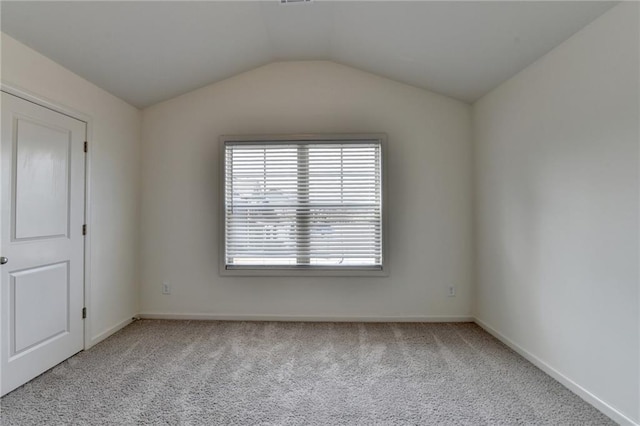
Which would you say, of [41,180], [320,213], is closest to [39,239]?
[41,180]

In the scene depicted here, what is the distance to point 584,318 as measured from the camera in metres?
1.95

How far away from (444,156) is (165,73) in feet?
10.4

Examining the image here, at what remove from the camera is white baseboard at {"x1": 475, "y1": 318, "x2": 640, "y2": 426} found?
172 centimetres

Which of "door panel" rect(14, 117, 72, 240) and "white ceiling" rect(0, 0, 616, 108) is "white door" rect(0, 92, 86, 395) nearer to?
"door panel" rect(14, 117, 72, 240)

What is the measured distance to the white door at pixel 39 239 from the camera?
203 centimetres

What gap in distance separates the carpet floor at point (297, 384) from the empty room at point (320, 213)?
0.02 metres

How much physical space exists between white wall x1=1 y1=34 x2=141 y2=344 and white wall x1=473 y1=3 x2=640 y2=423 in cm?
398

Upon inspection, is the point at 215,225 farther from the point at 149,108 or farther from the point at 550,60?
the point at 550,60

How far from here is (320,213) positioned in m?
3.29

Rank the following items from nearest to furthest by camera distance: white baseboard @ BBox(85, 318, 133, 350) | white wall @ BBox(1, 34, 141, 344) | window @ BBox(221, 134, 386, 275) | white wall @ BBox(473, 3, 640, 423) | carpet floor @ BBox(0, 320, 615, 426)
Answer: white wall @ BBox(473, 3, 640, 423) → carpet floor @ BBox(0, 320, 615, 426) → white wall @ BBox(1, 34, 141, 344) → white baseboard @ BBox(85, 318, 133, 350) → window @ BBox(221, 134, 386, 275)

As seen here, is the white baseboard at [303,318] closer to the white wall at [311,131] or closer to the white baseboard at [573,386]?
the white wall at [311,131]

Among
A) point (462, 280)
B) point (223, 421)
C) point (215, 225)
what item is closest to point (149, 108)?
point (215, 225)

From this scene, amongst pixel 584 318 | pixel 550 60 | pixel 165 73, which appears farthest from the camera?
pixel 165 73

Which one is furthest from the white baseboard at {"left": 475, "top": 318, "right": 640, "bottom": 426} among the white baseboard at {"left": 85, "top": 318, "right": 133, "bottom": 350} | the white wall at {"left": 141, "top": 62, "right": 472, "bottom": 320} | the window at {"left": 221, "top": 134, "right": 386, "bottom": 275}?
the white baseboard at {"left": 85, "top": 318, "right": 133, "bottom": 350}
